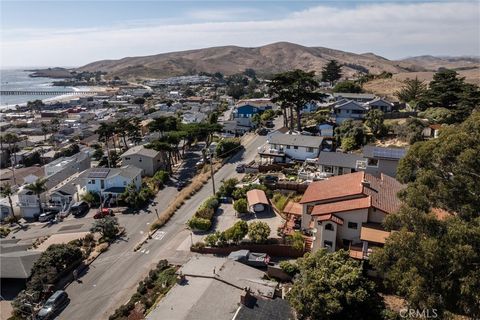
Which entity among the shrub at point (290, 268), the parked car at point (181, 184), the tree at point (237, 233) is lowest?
the parked car at point (181, 184)

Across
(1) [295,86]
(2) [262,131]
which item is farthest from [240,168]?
(2) [262,131]

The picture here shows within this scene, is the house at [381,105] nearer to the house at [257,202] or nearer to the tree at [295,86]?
the tree at [295,86]

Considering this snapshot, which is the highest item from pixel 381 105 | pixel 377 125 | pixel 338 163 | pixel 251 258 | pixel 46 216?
pixel 381 105

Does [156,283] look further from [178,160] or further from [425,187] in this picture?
[178,160]

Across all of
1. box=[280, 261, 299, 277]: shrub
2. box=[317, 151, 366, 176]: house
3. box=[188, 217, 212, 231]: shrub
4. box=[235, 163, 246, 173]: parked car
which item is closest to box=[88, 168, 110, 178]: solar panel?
box=[235, 163, 246, 173]: parked car

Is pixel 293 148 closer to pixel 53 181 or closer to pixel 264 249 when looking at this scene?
pixel 264 249

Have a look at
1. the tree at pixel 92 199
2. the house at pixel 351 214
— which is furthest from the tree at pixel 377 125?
the tree at pixel 92 199

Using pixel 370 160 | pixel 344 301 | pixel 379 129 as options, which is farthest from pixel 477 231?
pixel 379 129

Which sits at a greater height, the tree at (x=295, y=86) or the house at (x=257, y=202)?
the tree at (x=295, y=86)
